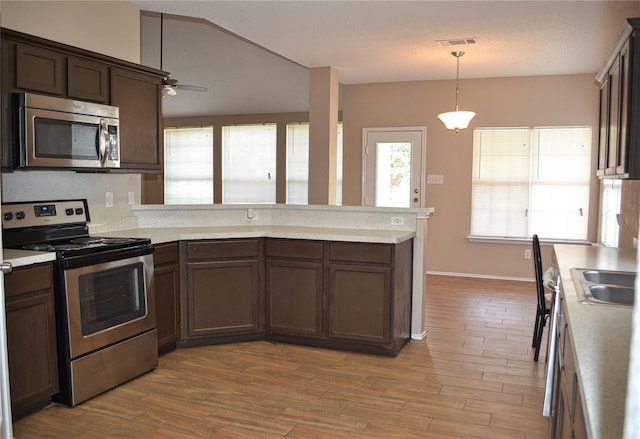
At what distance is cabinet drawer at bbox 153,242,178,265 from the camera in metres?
3.72

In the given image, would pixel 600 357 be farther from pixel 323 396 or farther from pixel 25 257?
pixel 25 257

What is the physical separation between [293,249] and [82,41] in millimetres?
2087

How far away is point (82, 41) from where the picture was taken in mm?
3848

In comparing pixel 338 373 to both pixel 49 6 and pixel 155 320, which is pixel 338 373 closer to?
pixel 155 320

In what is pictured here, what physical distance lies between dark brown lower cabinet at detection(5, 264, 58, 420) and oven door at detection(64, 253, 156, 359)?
0.10m

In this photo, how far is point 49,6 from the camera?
Result: 3.58 metres

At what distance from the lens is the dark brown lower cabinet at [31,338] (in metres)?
2.73

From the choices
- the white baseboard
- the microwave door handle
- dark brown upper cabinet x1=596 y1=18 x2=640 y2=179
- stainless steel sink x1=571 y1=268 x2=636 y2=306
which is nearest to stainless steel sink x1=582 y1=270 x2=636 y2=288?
stainless steel sink x1=571 y1=268 x2=636 y2=306

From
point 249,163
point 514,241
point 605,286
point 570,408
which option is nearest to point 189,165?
point 249,163

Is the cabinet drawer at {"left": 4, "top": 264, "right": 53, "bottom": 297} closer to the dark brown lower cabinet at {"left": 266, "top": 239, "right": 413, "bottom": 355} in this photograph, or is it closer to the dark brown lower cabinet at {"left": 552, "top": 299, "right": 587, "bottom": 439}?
the dark brown lower cabinet at {"left": 266, "top": 239, "right": 413, "bottom": 355}

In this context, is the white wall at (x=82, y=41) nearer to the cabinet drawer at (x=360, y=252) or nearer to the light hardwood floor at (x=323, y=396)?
the light hardwood floor at (x=323, y=396)

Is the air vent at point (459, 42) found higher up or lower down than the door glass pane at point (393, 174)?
higher up

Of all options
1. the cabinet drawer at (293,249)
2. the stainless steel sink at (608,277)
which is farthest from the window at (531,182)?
the stainless steel sink at (608,277)

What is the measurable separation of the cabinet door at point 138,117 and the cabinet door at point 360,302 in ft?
5.13
